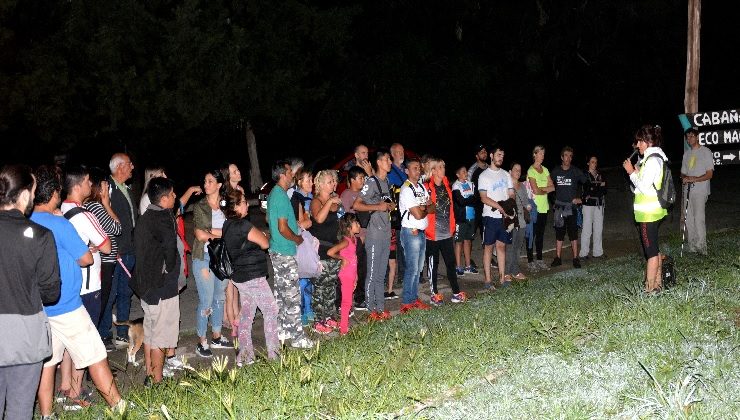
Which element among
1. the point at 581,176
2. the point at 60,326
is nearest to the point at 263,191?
the point at 581,176

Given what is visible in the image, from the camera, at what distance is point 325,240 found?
29.3 feet

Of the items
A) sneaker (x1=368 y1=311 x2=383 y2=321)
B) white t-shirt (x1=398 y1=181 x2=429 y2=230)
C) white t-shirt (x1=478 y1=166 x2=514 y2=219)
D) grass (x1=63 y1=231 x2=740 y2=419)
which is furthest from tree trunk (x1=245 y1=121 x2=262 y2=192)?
grass (x1=63 y1=231 x2=740 y2=419)

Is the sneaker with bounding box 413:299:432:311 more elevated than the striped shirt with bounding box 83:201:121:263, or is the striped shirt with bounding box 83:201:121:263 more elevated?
the striped shirt with bounding box 83:201:121:263

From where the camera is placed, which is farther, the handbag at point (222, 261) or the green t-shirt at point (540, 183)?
the green t-shirt at point (540, 183)

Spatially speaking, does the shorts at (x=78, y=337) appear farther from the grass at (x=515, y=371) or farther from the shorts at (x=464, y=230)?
the shorts at (x=464, y=230)

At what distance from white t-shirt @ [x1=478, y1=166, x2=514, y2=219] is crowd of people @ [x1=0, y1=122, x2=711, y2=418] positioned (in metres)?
0.02

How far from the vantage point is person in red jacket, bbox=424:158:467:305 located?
33.0 ft

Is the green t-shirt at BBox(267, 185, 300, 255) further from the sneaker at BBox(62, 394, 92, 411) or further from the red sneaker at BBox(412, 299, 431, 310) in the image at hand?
the sneaker at BBox(62, 394, 92, 411)

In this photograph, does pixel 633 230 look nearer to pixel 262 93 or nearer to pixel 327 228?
pixel 327 228

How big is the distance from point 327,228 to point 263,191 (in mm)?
7895

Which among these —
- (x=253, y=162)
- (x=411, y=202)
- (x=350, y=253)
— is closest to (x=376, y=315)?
(x=350, y=253)

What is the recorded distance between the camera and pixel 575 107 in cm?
3456

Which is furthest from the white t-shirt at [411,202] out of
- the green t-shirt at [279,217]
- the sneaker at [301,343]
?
the sneaker at [301,343]

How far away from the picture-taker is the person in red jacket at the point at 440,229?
10055 millimetres
